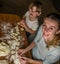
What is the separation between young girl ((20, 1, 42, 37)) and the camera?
1.86 metres

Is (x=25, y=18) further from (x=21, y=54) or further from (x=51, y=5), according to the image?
(x=51, y=5)

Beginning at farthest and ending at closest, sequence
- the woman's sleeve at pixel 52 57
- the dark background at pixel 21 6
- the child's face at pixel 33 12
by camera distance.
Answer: the dark background at pixel 21 6 → the child's face at pixel 33 12 → the woman's sleeve at pixel 52 57

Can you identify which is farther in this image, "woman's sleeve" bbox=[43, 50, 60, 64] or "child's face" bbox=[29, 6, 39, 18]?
"child's face" bbox=[29, 6, 39, 18]

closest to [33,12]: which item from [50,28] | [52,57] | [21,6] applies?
[50,28]

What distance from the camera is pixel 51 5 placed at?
2988 millimetres

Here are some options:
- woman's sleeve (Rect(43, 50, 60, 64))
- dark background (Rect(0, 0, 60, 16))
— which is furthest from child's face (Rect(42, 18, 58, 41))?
dark background (Rect(0, 0, 60, 16))

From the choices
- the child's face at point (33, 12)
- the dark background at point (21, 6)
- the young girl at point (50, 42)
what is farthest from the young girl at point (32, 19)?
the dark background at point (21, 6)

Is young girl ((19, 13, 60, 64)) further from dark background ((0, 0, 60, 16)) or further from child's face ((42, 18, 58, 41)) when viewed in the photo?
dark background ((0, 0, 60, 16))

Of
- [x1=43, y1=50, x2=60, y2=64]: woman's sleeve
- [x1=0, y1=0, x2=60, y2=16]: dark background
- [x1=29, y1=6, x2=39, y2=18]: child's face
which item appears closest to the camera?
[x1=43, y1=50, x2=60, y2=64]: woman's sleeve

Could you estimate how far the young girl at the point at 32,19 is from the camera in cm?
186

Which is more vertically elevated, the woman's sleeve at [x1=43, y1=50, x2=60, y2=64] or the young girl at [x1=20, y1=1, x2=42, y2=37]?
the young girl at [x1=20, y1=1, x2=42, y2=37]

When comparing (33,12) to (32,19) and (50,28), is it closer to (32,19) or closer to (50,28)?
(32,19)

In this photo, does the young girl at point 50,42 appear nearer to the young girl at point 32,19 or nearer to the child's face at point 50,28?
the child's face at point 50,28

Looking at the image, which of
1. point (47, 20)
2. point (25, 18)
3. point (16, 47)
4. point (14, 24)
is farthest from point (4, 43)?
point (25, 18)
